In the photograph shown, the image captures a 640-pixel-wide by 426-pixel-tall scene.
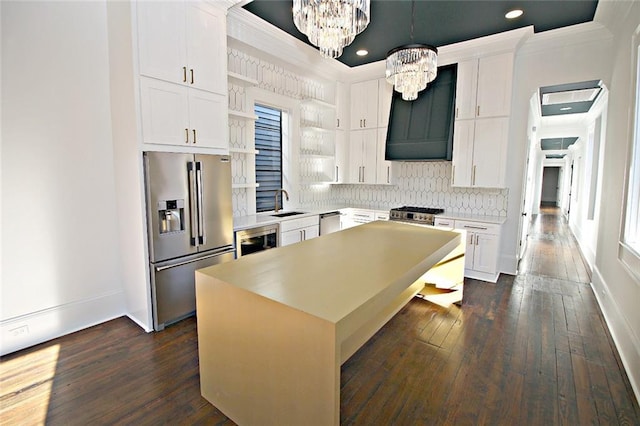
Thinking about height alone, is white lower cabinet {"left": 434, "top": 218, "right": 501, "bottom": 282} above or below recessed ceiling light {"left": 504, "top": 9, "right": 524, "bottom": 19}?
below

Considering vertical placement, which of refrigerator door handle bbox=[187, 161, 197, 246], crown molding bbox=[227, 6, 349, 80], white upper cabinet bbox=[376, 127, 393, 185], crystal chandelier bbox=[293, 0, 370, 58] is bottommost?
refrigerator door handle bbox=[187, 161, 197, 246]

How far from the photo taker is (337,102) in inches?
209

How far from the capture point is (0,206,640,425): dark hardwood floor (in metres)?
1.85

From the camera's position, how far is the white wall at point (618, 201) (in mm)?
2346

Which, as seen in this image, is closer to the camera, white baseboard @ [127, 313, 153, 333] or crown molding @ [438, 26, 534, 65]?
white baseboard @ [127, 313, 153, 333]

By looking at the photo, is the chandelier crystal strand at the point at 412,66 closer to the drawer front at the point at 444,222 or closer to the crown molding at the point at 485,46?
the crown molding at the point at 485,46

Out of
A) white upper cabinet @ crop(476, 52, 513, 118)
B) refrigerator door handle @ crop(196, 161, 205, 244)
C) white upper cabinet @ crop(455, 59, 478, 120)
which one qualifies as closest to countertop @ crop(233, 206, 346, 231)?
refrigerator door handle @ crop(196, 161, 205, 244)

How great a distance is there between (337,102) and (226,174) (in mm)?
2889

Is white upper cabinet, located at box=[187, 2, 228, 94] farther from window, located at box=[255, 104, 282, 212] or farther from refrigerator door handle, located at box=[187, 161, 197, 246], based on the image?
window, located at box=[255, 104, 282, 212]

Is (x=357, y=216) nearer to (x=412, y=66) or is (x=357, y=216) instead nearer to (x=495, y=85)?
(x=495, y=85)

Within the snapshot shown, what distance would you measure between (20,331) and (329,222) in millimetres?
3584

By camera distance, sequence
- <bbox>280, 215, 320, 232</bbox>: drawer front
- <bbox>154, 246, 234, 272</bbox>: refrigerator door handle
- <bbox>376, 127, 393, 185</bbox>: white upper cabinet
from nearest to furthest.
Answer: <bbox>154, 246, 234, 272</bbox>: refrigerator door handle < <bbox>280, 215, 320, 232</bbox>: drawer front < <bbox>376, 127, 393, 185</bbox>: white upper cabinet

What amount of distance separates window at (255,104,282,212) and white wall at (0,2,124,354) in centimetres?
185

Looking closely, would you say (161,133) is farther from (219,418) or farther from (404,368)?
(404,368)
